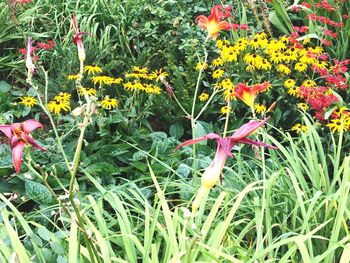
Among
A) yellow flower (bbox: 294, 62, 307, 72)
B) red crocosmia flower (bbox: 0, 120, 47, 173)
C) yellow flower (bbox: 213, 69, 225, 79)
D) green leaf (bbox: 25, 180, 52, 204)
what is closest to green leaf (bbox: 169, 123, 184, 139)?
yellow flower (bbox: 213, 69, 225, 79)

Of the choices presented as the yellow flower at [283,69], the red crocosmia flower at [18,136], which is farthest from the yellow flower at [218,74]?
the red crocosmia flower at [18,136]

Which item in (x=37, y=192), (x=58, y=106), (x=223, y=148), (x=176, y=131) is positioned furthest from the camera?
(x=176, y=131)

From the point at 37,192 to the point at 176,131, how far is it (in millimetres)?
1020

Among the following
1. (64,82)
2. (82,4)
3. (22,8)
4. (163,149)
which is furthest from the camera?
(82,4)

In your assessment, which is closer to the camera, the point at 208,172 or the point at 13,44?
the point at 208,172

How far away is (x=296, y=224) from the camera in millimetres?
2357

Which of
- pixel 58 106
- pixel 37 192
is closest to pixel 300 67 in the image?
pixel 58 106

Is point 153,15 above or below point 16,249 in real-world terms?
below

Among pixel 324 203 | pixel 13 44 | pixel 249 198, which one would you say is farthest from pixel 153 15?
pixel 324 203

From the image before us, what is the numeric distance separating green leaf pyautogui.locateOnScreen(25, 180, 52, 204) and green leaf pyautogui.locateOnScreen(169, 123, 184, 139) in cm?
95

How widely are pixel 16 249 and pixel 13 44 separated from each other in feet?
9.63

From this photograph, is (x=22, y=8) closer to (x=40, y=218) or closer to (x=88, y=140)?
(x=88, y=140)

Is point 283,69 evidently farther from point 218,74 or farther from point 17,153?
point 17,153

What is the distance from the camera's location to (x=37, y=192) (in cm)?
257
